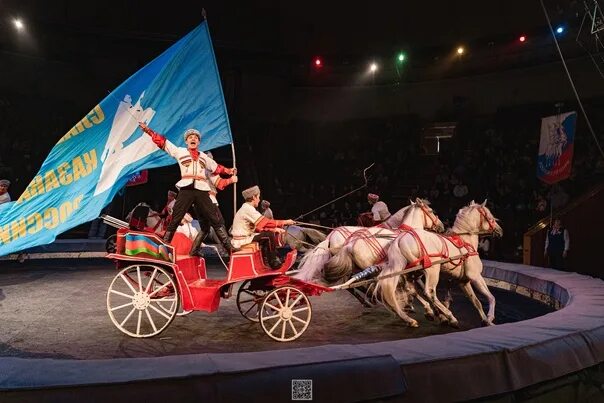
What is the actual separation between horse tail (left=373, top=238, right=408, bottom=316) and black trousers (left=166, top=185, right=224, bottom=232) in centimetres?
232

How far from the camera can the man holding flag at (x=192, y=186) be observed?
5926 mm

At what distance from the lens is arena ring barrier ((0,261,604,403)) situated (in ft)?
9.79

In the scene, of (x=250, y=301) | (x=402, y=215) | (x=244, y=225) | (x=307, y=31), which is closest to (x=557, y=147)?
(x=402, y=215)

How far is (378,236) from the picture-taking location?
7574 mm

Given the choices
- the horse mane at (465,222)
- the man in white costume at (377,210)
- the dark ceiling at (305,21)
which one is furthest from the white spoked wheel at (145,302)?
the dark ceiling at (305,21)

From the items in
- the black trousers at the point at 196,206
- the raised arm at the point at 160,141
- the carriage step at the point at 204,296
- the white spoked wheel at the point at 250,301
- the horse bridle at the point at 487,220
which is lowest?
the white spoked wheel at the point at 250,301

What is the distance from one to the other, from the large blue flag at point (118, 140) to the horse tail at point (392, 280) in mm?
2687

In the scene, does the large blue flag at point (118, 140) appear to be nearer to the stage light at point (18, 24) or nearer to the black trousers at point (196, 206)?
the black trousers at point (196, 206)

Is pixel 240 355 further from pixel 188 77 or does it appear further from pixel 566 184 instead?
pixel 566 184

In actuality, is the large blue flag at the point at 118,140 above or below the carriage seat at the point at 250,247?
above

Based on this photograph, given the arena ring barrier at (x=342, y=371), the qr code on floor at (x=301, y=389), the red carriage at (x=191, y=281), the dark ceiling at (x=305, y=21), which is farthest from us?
the dark ceiling at (x=305, y=21)

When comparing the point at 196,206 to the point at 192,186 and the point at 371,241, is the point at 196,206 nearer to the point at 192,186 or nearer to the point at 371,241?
the point at 192,186

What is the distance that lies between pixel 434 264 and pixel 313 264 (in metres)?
1.74

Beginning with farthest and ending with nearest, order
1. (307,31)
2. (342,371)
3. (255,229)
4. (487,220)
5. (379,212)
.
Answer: (307,31), (379,212), (487,220), (255,229), (342,371)
